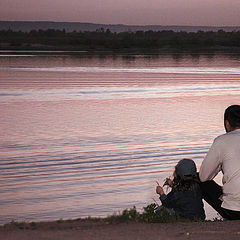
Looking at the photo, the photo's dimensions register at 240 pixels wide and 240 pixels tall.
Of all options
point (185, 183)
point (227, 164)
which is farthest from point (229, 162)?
point (185, 183)

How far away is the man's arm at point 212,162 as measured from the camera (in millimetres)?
6438

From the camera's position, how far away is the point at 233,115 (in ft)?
21.3

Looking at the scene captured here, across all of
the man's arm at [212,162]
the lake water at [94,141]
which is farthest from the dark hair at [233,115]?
the lake water at [94,141]

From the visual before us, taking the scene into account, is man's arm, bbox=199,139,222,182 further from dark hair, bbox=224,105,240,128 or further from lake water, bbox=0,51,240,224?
lake water, bbox=0,51,240,224

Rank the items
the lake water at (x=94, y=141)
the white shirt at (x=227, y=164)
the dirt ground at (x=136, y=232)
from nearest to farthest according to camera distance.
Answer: the dirt ground at (x=136, y=232) < the white shirt at (x=227, y=164) < the lake water at (x=94, y=141)

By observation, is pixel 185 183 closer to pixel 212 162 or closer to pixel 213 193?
pixel 213 193

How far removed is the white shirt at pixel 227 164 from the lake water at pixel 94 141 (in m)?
2.09

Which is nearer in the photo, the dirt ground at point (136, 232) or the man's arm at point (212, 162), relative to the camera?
the dirt ground at point (136, 232)

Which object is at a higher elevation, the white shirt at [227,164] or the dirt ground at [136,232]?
the white shirt at [227,164]

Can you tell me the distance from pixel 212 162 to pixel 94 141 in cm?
730

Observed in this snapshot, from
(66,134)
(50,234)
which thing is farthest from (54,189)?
(66,134)

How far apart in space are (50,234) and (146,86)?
72.0 feet

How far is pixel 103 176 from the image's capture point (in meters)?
10.6

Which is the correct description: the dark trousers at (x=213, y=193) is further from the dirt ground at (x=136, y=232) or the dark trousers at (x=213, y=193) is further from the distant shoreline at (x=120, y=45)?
the distant shoreline at (x=120, y=45)
